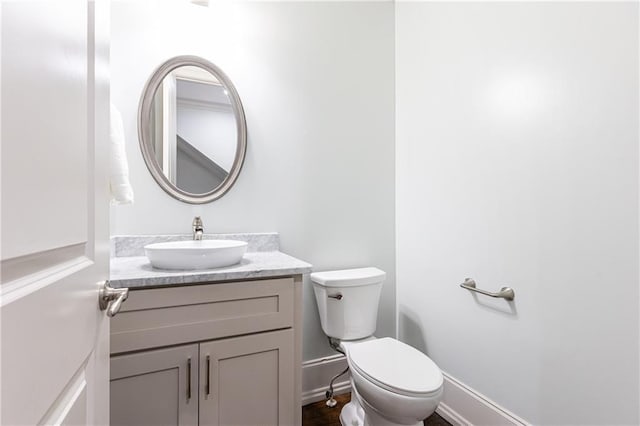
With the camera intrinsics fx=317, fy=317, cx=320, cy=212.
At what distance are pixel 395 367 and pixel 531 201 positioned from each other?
872 mm

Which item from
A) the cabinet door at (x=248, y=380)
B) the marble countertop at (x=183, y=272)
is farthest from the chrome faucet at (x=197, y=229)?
the cabinet door at (x=248, y=380)

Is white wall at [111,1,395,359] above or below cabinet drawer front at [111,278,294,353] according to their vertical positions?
above

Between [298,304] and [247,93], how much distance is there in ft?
3.71

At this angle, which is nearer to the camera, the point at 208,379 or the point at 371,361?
the point at 208,379

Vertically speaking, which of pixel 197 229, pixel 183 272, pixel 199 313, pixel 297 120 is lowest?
pixel 199 313

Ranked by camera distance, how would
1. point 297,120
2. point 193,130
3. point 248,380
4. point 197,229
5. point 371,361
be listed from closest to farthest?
point 248,380 < point 371,361 < point 197,229 < point 193,130 < point 297,120

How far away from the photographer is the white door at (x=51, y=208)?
31 cm

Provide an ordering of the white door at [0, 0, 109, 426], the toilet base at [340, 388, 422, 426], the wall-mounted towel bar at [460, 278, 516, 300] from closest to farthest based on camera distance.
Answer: the white door at [0, 0, 109, 426], the wall-mounted towel bar at [460, 278, 516, 300], the toilet base at [340, 388, 422, 426]

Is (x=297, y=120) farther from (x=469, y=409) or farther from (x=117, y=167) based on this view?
(x=469, y=409)

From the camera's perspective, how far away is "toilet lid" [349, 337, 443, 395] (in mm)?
1155

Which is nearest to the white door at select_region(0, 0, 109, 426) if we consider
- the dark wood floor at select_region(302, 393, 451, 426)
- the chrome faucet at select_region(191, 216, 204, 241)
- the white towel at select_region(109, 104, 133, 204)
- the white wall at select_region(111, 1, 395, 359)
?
the white towel at select_region(109, 104, 133, 204)

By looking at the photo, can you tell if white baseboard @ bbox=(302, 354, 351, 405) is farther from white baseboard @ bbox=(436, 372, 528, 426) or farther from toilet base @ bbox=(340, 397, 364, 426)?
white baseboard @ bbox=(436, 372, 528, 426)

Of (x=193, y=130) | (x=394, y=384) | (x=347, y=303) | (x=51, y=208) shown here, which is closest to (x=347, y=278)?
(x=347, y=303)

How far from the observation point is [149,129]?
59.5 inches
